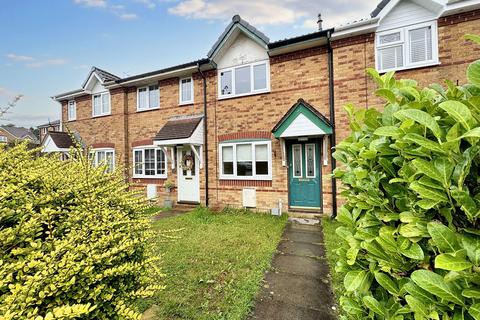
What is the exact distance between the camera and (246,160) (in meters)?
9.68

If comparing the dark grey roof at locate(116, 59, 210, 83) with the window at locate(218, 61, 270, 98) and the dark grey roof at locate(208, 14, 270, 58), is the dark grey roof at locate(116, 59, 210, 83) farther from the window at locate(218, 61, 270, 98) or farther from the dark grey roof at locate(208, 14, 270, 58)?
the window at locate(218, 61, 270, 98)

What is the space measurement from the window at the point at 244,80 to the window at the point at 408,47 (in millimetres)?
4082

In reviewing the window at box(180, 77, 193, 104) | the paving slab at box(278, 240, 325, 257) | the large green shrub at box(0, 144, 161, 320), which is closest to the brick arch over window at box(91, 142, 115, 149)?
the window at box(180, 77, 193, 104)

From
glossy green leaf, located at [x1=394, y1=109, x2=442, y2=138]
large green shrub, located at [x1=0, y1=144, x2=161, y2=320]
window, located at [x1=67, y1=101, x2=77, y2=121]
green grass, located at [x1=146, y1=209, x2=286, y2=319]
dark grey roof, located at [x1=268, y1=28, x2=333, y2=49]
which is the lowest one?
green grass, located at [x1=146, y1=209, x2=286, y2=319]

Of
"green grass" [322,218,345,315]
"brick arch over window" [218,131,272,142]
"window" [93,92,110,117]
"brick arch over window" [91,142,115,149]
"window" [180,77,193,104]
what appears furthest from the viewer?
"window" [93,92,110,117]

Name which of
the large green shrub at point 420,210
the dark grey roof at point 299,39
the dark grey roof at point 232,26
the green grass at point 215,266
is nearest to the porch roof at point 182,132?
the dark grey roof at point 232,26

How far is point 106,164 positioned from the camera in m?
2.88

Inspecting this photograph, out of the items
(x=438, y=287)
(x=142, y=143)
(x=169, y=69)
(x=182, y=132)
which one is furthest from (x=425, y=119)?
(x=142, y=143)

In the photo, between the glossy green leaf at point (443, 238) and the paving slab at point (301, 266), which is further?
the paving slab at point (301, 266)

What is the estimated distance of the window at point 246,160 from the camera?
9.27 metres

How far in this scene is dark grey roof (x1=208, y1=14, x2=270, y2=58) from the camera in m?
8.83

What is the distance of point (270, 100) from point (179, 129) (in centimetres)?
434

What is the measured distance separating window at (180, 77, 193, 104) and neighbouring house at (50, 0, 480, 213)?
2.3 inches

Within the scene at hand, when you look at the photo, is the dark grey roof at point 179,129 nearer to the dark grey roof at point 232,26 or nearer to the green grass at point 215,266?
the dark grey roof at point 232,26
